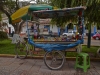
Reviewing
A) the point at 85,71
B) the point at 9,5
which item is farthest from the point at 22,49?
the point at 9,5

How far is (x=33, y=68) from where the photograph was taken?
266 inches

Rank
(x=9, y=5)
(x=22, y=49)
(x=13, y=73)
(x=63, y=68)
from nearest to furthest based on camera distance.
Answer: (x=13, y=73)
(x=63, y=68)
(x=22, y=49)
(x=9, y=5)

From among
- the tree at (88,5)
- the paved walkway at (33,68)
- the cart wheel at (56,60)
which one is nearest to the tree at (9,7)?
the tree at (88,5)

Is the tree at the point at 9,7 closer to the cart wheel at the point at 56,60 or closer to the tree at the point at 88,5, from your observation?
the tree at the point at 88,5

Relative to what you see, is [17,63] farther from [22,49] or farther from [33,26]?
[33,26]

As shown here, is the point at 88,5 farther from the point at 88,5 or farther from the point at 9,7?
the point at 9,7

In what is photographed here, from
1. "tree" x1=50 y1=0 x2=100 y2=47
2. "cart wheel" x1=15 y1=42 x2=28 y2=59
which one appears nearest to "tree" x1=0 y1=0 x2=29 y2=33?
"cart wheel" x1=15 y1=42 x2=28 y2=59

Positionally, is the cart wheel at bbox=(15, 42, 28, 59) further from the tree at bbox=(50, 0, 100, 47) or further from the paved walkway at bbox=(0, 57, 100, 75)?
the tree at bbox=(50, 0, 100, 47)

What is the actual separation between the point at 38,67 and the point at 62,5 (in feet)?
9.53

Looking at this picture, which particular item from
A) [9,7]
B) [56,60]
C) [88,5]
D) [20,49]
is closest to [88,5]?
[88,5]

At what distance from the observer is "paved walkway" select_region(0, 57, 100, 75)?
6180 mm

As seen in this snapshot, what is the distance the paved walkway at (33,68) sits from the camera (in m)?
6.18

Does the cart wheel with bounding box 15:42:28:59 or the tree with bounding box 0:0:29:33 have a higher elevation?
the tree with bounding box 0:0:29:33

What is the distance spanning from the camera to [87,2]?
6.78 m
